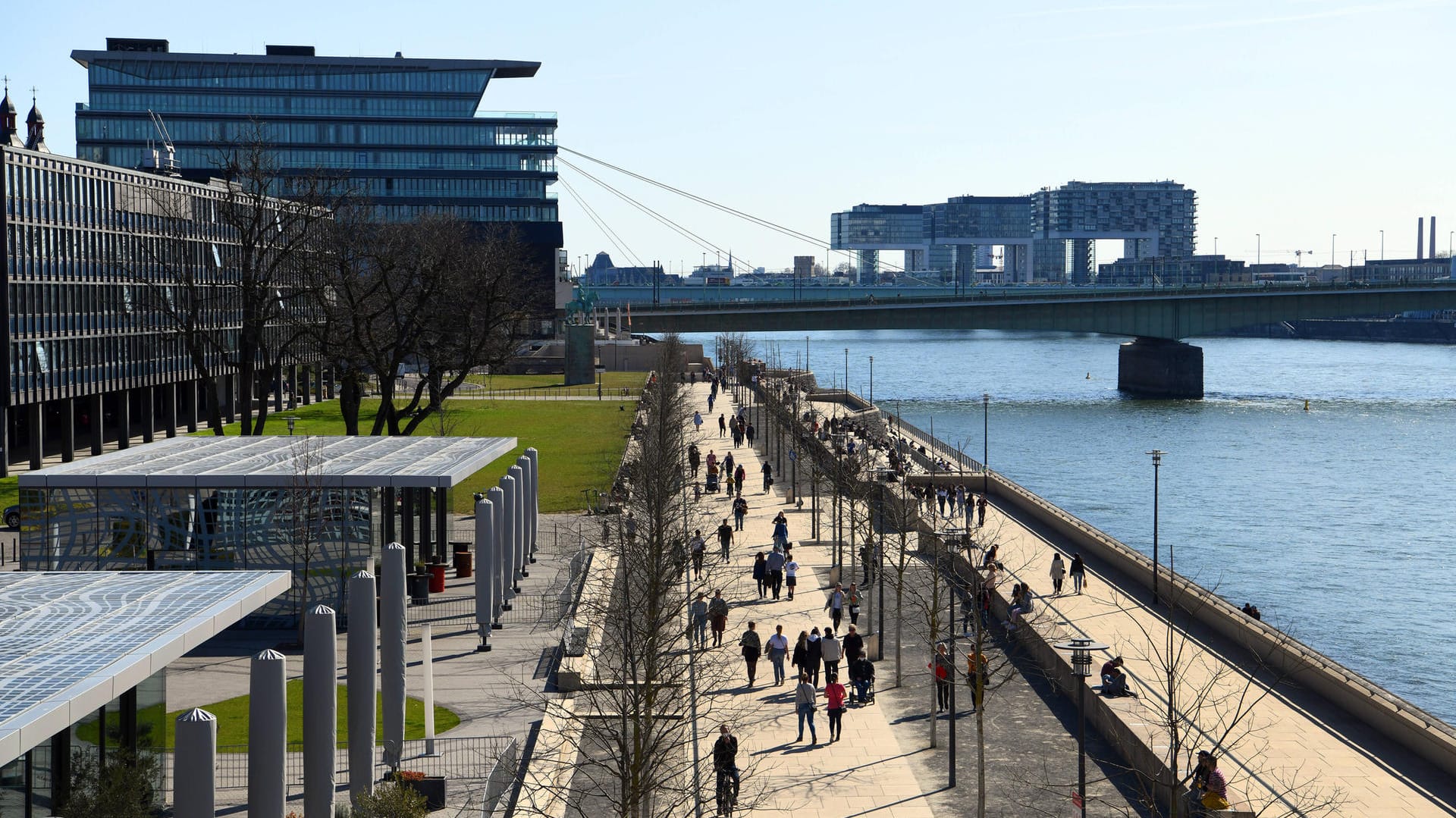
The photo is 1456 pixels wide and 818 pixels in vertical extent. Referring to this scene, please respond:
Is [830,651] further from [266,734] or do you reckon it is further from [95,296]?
[95,296]

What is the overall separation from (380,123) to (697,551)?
11849 centimetres

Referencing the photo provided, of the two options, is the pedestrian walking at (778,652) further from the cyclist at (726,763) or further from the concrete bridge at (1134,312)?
the concrete bridge at (1134,312)

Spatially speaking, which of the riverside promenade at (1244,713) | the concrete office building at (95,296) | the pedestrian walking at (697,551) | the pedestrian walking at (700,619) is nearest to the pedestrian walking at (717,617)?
the pedestrian walking at (700,619)

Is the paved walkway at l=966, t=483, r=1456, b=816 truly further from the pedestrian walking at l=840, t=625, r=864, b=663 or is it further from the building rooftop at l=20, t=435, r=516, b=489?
the building rooftop at l=20, t=435, r=516, b=489

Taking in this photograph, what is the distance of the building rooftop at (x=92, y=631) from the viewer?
13.5 metres

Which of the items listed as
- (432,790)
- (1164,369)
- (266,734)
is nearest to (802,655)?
(432,790)

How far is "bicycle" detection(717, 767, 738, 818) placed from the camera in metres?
19.6

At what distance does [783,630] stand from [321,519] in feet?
32.4

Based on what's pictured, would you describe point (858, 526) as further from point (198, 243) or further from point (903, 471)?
point (198, 243)

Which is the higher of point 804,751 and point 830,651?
point 830,651

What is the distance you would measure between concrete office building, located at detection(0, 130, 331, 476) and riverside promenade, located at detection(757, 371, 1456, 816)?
1224 inches

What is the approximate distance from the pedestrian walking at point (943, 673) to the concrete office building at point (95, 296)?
106 ft

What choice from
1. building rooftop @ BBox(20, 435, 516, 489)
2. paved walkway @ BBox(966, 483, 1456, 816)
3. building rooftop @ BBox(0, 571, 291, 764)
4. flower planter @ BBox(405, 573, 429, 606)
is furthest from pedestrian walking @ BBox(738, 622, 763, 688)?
flower planter @ BBox(405, 573, 429, 606)

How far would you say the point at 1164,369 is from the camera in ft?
385
